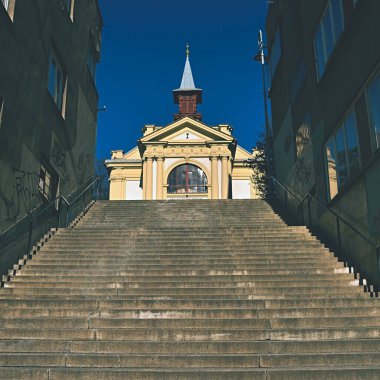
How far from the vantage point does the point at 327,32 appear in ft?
40.0

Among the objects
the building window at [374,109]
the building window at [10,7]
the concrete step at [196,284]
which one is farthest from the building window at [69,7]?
the building window at [374,109]

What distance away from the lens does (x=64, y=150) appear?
15.9m

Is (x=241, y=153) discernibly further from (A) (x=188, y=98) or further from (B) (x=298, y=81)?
(B) (x=298, y=81)

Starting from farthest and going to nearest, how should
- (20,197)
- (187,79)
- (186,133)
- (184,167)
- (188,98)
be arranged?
1. (187,79)
2. (188,98)
3. (186,133)
4. (184,167)
5. (20,197)

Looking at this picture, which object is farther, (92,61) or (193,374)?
(92,61)

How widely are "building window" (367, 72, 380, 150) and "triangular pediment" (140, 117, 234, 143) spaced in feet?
91.9

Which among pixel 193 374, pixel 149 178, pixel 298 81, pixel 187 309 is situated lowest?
pixel 193 374

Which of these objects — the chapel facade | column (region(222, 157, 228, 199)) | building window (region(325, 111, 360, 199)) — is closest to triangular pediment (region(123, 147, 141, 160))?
the chapel facade

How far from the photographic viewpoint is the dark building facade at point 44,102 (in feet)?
35.2

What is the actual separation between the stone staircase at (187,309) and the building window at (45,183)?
200 centimetres

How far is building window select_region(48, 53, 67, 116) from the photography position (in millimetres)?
14789

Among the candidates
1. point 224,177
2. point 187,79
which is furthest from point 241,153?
point 187,79

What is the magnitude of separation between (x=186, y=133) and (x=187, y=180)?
14.0 feet

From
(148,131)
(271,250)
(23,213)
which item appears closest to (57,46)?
(23,213)
